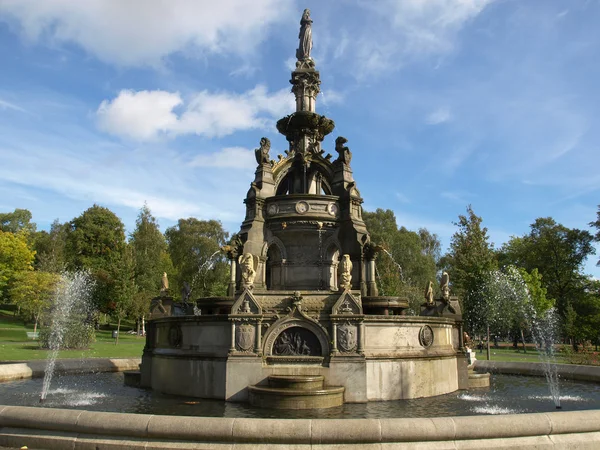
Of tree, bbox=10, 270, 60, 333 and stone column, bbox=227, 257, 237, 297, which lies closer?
stone column, bbox=227, 257, 237, 297

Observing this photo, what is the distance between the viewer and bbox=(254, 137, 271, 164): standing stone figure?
22.8 m

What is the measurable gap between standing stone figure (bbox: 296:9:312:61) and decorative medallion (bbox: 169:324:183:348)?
1604cm

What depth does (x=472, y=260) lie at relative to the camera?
44.9m

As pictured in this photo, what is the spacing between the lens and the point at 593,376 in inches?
789

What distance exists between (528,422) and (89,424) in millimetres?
7601

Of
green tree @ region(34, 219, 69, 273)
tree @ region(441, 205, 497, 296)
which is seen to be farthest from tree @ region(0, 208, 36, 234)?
tree @ region(441, 205, 497, 296)

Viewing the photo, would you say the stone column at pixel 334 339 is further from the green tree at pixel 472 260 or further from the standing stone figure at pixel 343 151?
the green tree at pixel 472 260

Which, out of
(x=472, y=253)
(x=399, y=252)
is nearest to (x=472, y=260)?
(x=472, y=253)

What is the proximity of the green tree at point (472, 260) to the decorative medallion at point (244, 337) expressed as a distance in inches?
1308

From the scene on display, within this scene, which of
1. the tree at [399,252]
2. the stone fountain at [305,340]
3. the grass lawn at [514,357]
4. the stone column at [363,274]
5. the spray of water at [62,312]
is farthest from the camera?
the tree at [399,252]

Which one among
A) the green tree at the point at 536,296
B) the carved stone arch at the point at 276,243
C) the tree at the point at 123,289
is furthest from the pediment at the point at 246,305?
the green tree at the point at 536,296

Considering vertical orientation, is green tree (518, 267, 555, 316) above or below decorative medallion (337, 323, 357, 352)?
above

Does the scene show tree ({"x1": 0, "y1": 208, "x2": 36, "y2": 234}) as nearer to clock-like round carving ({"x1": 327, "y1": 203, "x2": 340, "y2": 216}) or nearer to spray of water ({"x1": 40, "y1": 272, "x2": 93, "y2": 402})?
spray of water ({"x1": 40, "y1": 272, "x2": 93, "y2": 402})

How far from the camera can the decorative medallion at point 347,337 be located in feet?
45.8
